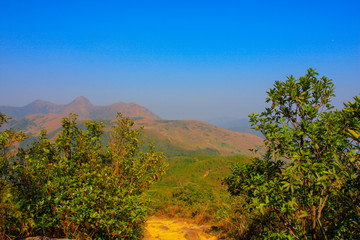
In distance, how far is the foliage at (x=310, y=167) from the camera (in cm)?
459

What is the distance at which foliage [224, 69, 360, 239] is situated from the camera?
4.59 metres

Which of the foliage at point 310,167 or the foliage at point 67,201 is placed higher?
the foliage at point 310,167

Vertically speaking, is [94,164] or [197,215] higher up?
[94,164]

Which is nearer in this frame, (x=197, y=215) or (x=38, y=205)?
(x=38, y=205)

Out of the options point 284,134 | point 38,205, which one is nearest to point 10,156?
point 38,205

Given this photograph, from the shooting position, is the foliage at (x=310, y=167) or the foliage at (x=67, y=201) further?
the foliage at (x=67, y=201)

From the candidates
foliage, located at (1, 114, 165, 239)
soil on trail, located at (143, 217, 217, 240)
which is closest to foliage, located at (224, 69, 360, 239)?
foliage, located at (1, 114, 165, 239)

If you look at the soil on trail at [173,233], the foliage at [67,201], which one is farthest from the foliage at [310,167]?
the soil on trail at [173,233]

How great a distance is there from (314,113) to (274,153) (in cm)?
169

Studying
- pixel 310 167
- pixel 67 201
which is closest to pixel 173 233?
pixel 67 201

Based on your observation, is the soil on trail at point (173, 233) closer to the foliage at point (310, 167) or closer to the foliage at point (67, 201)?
the foliage at point (67, 201)

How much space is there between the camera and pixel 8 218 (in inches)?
273

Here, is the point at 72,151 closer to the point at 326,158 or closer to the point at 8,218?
the point at 8,218

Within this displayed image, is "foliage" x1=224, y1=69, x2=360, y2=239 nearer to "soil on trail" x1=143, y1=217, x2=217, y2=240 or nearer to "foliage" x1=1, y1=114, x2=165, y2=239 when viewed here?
"foliage" x1=1, y1=114, x2=165, y2=239
